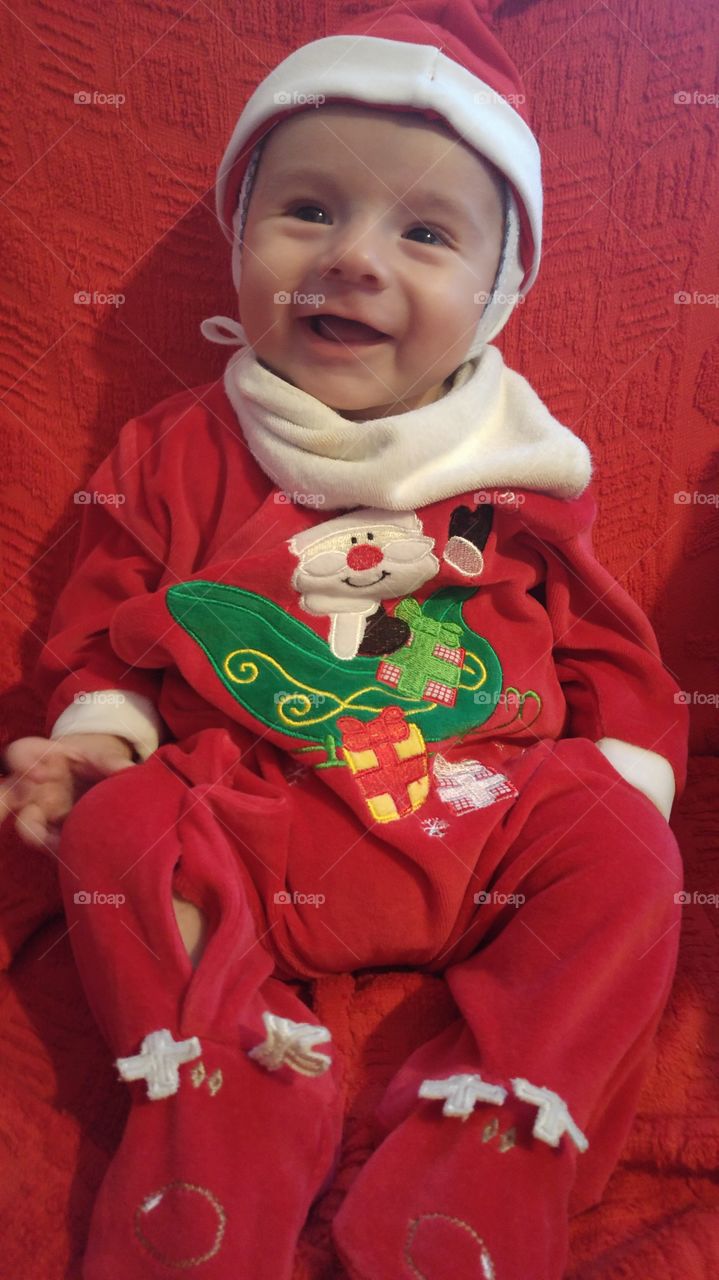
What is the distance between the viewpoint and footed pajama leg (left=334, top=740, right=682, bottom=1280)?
704 mm

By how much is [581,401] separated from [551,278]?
0.50ft

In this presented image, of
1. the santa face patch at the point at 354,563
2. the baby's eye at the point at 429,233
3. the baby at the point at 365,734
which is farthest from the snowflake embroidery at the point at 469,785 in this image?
the baby's eye at the point at 429,233

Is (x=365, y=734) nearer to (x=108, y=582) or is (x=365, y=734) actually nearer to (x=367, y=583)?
(x=367, y=583)

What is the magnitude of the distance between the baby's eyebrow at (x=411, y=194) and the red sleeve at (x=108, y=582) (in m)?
0.30

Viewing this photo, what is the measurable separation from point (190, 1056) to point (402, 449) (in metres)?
0.55

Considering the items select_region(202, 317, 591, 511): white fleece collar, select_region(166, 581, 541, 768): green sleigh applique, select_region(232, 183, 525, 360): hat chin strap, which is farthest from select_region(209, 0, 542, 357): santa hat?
select_region(166, 581, 541, 768): green sleigh applique

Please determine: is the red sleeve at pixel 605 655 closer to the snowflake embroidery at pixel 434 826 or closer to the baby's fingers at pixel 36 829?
the snowflake embroidery at pixel 434 826

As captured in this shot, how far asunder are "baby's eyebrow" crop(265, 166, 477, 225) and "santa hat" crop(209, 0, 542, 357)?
2.3 inches

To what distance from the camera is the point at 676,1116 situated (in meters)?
0.84

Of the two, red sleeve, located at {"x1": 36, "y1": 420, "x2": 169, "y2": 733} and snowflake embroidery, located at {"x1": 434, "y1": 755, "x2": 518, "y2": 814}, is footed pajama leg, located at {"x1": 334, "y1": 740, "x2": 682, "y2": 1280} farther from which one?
red sleeve, located at {"x1": 36, "y1": 420, "x2": 169, "y2": 733}

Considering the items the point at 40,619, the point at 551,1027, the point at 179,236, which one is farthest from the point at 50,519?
Answer: the point at 551,1027

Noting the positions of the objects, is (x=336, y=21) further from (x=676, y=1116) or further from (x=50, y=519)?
(x=676, y=1116)

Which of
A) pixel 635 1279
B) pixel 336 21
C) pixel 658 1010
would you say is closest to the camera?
pixel 635 1279

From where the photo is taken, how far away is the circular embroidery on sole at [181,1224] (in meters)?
0.68
